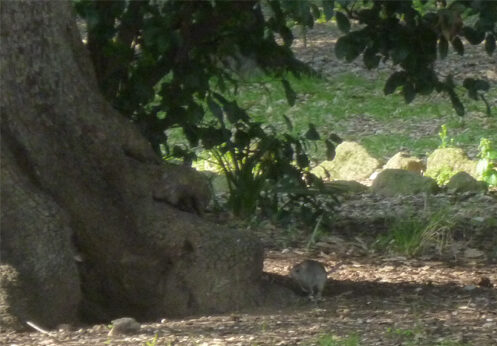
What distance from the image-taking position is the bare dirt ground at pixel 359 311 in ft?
14.3

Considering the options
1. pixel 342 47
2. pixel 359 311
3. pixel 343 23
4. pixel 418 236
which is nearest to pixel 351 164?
pixel 418 236

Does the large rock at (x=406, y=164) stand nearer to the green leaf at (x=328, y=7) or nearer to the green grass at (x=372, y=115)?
the green grass at (x=372, y=115)

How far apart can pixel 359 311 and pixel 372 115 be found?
7347 millimetres

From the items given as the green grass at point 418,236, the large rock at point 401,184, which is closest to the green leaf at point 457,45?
the green grass at point 418,236

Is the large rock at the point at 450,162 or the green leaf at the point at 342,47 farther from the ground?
the green leaf at the point at 342,47

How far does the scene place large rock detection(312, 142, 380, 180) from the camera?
9.71m

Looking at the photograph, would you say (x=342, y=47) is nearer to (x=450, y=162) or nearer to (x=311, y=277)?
(x=311, y=277)

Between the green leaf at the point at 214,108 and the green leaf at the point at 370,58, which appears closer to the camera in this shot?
the green leaf at the point at 370,58

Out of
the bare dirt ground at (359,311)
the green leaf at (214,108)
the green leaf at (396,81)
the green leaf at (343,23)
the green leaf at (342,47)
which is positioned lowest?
the bare dirt ground at (359,311)

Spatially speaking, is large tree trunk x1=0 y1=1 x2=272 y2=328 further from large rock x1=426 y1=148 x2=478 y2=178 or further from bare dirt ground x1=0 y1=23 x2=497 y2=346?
large rock x1=426 y1=148 x2=478 y2=178

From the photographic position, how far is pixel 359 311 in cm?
489

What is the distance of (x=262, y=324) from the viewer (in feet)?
15.1

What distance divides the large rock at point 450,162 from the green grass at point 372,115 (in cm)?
96

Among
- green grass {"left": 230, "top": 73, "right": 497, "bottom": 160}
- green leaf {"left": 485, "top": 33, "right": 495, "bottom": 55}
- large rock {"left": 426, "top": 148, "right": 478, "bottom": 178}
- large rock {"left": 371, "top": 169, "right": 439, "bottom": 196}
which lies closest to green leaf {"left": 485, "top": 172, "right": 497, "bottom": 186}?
large rock {"left": 371, "top": 169, "right": 439, "bottom": 196}
